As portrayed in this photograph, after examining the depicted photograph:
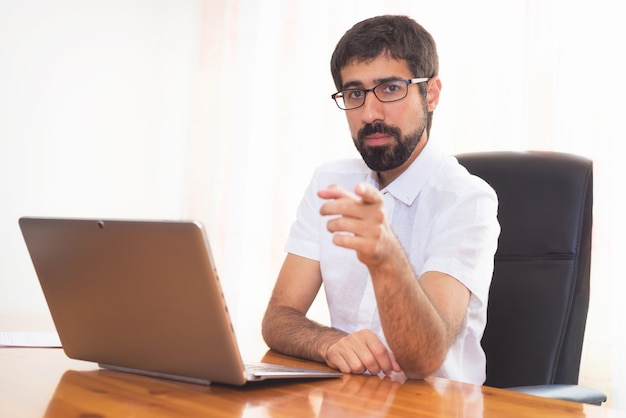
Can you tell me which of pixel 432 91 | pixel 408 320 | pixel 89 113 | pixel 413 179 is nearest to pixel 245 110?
pixel 89 113

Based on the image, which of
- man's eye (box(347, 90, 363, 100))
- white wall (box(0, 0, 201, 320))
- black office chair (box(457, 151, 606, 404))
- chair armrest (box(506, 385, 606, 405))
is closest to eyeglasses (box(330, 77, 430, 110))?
man's eye (box(347, 90, 363, 100))

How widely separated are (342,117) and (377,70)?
1.45m

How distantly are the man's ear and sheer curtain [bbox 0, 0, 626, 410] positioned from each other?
79cm

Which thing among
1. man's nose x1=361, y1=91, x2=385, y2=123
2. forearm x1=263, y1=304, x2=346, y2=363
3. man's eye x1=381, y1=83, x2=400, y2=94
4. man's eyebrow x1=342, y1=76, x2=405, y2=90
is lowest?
forearm x1=263, y1=304, x2=346, y2=363

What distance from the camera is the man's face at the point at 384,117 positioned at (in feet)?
5.22

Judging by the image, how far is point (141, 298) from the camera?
0.92 meters

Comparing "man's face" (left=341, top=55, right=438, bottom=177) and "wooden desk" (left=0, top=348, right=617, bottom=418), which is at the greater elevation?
"man's face" (left=341, top=55, right=438, bottom=177)

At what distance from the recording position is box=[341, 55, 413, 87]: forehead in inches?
62.5

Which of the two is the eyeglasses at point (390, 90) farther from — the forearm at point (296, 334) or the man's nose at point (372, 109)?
the forearm at point (296, 334)

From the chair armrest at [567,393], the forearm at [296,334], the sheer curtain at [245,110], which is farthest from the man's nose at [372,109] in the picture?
the sheer curtain at [245,110]

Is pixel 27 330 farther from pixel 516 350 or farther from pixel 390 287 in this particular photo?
pixel 516 350

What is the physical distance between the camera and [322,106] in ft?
10.2

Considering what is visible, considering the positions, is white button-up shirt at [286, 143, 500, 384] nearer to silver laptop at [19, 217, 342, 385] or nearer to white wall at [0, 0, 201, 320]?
silver laptop at [19, 217, 342, 385]

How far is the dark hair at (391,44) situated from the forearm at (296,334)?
561mm
